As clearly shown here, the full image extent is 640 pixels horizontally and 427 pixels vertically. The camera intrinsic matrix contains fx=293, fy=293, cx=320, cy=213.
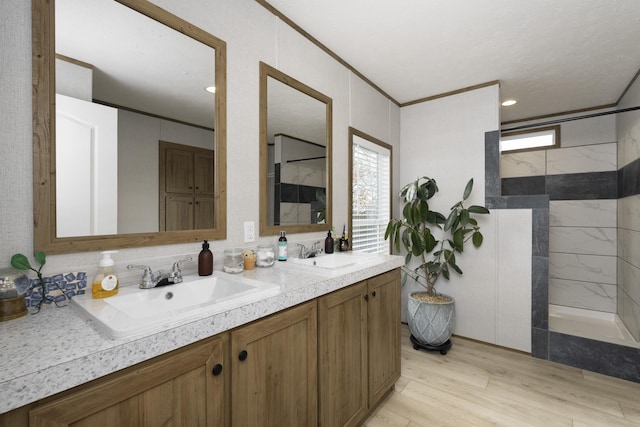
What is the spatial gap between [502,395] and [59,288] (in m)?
2.68

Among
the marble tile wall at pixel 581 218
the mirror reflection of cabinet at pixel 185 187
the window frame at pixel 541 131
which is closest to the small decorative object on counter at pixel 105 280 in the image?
the mirror reflection of cabinet at pixel 185 187

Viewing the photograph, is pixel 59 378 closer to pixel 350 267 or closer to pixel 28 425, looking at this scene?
pixel 28 425

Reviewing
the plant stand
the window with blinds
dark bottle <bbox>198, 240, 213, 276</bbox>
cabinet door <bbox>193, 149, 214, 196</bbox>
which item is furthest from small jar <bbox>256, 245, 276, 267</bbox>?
the plant stand

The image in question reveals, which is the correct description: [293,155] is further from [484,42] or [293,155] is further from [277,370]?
[484,42]

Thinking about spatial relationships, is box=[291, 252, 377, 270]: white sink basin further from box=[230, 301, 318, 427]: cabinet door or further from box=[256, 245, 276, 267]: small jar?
box=[230, 301, 318, 427]: cabinet door

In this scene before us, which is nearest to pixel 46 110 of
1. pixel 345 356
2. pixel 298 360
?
pixel 298 360

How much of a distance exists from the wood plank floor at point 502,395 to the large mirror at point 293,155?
1.36m

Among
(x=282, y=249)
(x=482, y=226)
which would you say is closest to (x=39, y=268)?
(x=282, y=249)

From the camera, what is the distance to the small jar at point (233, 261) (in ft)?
4.87

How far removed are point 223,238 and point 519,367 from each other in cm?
267

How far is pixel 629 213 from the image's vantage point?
113 inches

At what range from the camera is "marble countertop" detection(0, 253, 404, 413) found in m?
0.59

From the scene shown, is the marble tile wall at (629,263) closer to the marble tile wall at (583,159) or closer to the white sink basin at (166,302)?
the marble tile wall at (583,159)

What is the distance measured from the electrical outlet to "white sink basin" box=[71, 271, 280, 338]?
0.98 feet
